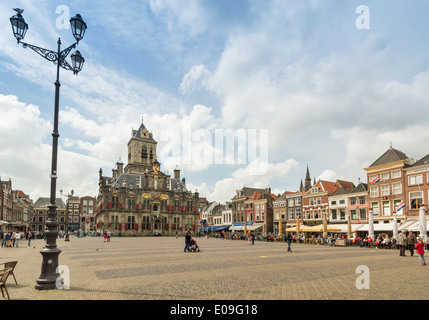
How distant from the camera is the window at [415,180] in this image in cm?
3789

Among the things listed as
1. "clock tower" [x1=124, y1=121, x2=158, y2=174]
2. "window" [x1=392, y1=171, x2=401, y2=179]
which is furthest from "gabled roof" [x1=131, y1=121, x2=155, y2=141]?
"window" [x1=392, y1=171, x2=401, y2=179]

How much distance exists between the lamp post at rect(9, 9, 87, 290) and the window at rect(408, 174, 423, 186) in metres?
40.7

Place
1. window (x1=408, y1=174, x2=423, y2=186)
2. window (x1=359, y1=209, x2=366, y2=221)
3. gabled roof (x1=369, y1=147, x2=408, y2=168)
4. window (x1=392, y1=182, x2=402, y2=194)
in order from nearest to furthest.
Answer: window (x1=408, y1=174, x2=423, y2=186) < window (x1=392, y1=182, x2=402, y2=194) < gabled roof (x1=369, y1=147, x2=408, y2=168) < window (x1=359, y1=209, x2=366, y2=221)

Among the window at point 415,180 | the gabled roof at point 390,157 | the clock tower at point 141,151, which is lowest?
the window at point 415,180

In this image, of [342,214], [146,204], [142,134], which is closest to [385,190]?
[342,214]

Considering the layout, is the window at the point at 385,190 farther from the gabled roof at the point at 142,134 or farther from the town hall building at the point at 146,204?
the gabled roof at the point at 142,134

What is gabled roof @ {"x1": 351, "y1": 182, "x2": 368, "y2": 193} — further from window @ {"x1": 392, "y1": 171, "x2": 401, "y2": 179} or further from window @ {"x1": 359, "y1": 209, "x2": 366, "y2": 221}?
window @ {"x1": 392, "y1": 171, "x2": 401, "y2": 179}

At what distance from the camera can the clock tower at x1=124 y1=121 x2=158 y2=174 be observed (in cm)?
8488

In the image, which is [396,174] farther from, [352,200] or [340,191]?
[340,191]

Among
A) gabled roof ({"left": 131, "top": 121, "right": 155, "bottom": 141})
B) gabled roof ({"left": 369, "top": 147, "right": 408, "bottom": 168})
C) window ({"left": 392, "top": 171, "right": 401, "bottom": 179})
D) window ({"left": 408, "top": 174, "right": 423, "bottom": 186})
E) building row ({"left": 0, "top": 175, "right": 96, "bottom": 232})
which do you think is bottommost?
building row ({"left": 0, "top": 175, "right": 96, "bottom": 232})

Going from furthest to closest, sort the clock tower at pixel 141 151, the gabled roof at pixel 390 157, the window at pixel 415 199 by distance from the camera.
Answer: the clock tower at pixel 141 151 → the gabled roof at pixel 390 157 → the window at pixel 415 199

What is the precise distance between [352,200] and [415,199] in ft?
32.8

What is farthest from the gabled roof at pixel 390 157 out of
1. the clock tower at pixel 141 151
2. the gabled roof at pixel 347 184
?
the clock tower at pixel 141 151
